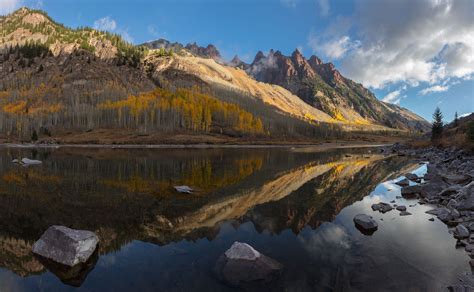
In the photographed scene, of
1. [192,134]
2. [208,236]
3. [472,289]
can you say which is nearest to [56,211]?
[208,236]

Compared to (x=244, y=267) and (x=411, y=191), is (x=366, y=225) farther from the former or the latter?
(x=411, y=191)

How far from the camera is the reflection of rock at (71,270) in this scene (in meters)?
12.8

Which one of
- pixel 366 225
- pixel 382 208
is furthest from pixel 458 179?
pixel 366 225

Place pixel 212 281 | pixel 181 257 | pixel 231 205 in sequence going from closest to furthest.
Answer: pixel 212 281
pixel 181 257
pixel 231 205

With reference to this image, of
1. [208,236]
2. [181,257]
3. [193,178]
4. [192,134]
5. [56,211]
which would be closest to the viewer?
[181,257]

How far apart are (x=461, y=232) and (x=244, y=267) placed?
13.7m

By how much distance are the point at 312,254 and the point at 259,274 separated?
4.26 m

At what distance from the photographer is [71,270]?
13492 mm

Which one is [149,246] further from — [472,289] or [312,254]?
[472,289]

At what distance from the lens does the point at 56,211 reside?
23453 millimetres

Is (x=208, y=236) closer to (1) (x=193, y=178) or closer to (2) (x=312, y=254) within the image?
(2) (x=312, y=254)

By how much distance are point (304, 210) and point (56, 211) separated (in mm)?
20079

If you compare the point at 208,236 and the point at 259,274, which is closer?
the point at 259,274

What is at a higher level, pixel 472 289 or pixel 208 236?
→ pixel 472 289
